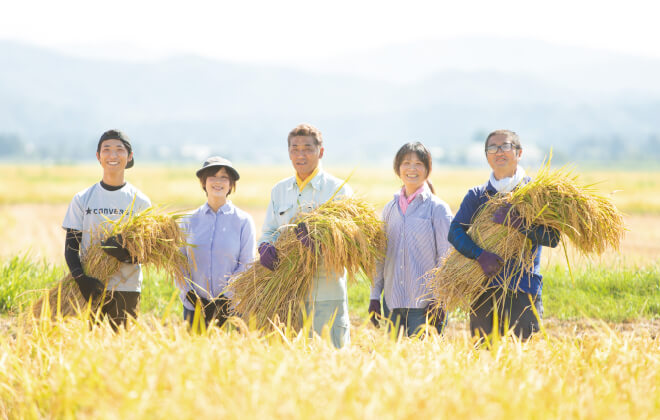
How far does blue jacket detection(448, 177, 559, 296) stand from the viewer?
12.4 ft

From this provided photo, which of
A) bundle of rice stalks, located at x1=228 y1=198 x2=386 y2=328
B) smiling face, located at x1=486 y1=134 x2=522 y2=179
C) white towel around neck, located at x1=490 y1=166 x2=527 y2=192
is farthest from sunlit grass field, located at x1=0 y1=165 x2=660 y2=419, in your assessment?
smiling face, located at x1=486 y1=134 x2=522 y2=179

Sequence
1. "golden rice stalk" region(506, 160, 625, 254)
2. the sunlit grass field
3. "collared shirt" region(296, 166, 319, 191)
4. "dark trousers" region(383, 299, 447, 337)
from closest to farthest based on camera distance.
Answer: the sunlit grass field
"golden rice stalk" region(506, 160, 625, 254)
"collared shirt" region(296, 166, 319, 191)
"dark trousers" region(383, 299, 447, 337)

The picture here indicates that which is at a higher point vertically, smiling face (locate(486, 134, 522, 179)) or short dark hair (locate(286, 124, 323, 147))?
short dark hair (locate(286, 124, 323, 147))

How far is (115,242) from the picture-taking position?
4047 mm

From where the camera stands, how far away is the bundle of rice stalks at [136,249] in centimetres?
412

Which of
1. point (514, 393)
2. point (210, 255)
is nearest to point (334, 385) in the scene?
point (514, 393)

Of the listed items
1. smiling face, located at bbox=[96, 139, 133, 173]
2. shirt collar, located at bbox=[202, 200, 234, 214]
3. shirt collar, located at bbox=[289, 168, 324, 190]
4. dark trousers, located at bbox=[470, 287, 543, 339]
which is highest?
smiling face, located at bbox=[96, 139, 133, 173]

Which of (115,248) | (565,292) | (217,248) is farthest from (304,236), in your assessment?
(565,292)

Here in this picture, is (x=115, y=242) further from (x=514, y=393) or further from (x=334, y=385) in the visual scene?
(x=514, y=393)

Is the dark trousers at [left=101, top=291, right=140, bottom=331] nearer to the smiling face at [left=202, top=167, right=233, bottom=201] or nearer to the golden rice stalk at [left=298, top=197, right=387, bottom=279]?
the smiling face at [left=202, top=167, right=233, bottom=201]

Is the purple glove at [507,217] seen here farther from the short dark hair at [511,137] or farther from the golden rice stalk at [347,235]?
the golden rice stalk at [347,235]

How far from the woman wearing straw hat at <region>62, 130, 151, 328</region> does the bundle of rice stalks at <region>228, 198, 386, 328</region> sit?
2.47 ft

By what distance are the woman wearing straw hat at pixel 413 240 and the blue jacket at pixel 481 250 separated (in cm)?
27

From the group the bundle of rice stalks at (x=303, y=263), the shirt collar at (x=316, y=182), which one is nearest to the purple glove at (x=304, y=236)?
the bundle of rice stalks at (x=303, y=263)
